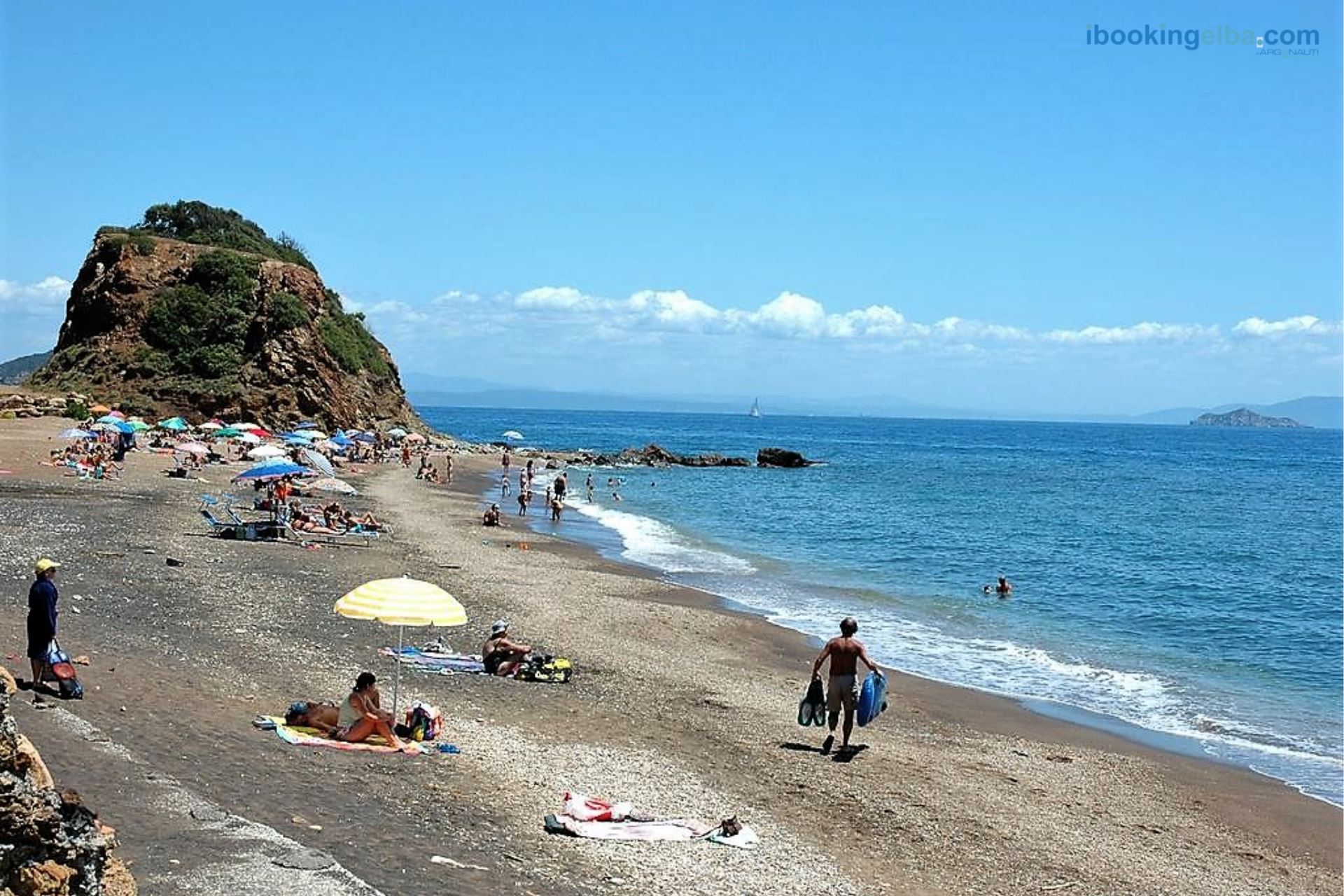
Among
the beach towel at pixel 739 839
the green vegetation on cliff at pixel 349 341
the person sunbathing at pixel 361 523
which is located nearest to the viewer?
the beach towel at pixel 739 839

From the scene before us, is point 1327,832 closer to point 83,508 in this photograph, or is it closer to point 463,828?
Answer: point 463,828

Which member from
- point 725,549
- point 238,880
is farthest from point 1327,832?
point 725,549

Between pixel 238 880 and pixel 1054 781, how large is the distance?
981 centimetres

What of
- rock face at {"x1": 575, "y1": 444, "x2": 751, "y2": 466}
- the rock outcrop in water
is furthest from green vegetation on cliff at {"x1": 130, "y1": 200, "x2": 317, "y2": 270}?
rock face at {"x1": 575, "y1": 444, "x2": 751, "y2": 466}

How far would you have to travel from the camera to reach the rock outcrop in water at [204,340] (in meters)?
62.2

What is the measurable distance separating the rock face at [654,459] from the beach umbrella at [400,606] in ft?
222

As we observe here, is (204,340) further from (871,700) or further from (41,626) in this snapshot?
(871,700)

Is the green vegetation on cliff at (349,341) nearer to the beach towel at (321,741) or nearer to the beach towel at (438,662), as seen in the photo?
the beach towel at (438,662)

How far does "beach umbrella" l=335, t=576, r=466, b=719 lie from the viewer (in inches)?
494

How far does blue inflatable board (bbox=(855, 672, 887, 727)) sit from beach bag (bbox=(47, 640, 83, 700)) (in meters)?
8.52

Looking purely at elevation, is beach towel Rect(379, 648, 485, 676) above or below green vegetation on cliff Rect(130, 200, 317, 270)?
below

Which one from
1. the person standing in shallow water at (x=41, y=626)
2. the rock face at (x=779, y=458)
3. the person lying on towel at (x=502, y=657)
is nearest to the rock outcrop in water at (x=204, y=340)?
the rock face at (x=779, y=458)

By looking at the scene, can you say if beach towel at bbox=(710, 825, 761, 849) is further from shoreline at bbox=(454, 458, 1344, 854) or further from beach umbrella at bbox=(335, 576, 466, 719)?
shoreline at bbox=(454, 458, 1344, 854)

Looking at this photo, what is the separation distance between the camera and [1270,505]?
220 feet
